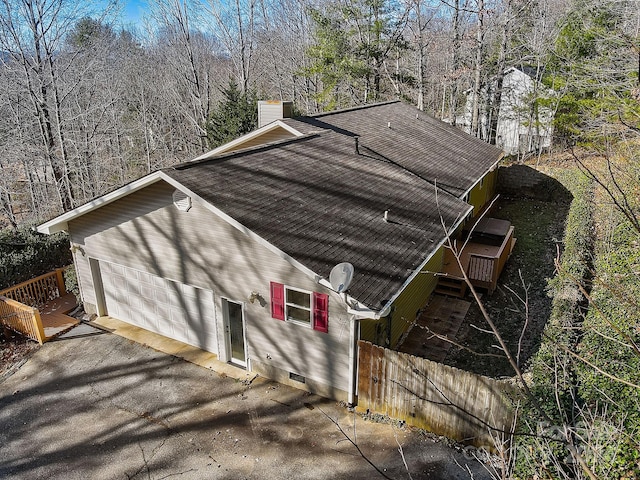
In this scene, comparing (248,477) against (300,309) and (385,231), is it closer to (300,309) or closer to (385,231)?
(300,309)

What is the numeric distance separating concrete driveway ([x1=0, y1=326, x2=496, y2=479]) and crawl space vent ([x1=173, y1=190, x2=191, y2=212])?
3973 millimetres

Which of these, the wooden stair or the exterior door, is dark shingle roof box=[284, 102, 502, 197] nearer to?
the wooden stair

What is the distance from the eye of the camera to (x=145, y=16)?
37969mm

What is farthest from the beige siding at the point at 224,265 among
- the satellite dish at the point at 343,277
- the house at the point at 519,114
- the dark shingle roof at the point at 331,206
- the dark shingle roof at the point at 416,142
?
the house at the point at 519,114

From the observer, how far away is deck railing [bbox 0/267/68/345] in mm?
11883

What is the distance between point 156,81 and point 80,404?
37.3 m

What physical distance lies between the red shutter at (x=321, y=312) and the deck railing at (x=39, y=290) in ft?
32.2

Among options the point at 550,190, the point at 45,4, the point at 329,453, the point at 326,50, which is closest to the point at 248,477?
the point at 329,453

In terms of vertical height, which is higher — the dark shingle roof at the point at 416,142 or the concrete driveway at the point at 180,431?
the dark shingle roof at the point at 416,142

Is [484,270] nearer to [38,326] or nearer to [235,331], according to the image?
[235,331]

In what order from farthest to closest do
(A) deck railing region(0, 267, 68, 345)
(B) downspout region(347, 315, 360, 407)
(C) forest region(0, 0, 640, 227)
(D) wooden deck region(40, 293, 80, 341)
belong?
(C) forest region(0, 0, 640, 227) → (D) wooden deck region(40, 293, 80, 341) → (A) deck railing region(0, 267, 68, 345) → (B) downspout region(347, 315, 360, 407)

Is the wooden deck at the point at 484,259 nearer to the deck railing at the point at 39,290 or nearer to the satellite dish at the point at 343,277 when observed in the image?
the satellite dish at the point at 343,277

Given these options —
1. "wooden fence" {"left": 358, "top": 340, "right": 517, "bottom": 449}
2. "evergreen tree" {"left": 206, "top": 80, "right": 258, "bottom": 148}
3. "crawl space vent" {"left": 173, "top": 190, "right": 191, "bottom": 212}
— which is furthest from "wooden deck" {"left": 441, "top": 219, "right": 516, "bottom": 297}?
"evergreen tree" {"left": 206, "top": 80, "right": 258, "bottom": 148}

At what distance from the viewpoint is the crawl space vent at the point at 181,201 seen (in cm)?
991
